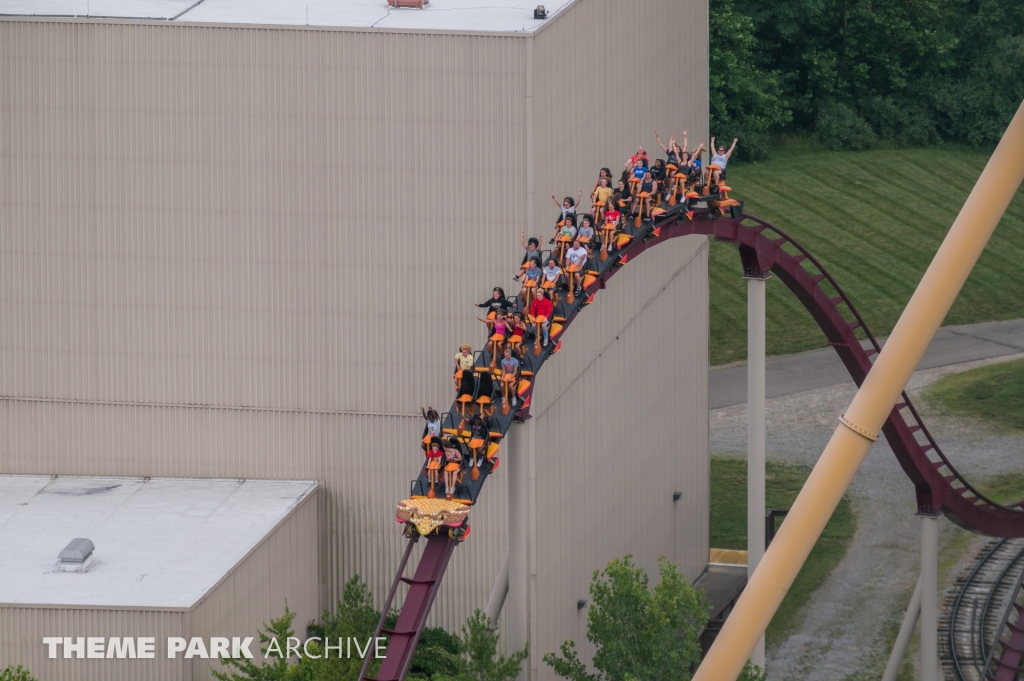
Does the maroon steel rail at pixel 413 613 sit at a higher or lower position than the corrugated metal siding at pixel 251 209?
lower

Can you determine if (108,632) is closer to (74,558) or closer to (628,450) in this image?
(74,558)

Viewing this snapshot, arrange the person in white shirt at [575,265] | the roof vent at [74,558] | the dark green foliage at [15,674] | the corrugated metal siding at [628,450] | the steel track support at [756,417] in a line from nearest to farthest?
the dark green foliage at [15,674]
the roof vent at [74,558]
the person in white shirt at [575,265]
the corrugated metal siding at [628,450]
the steel track support at [756,417]

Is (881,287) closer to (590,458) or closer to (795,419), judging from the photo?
(795,419)

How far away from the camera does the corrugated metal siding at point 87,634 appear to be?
33125 mm

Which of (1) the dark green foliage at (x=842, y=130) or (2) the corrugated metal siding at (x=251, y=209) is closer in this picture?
(2) the corrugated metal siding at (x=251, y=209)

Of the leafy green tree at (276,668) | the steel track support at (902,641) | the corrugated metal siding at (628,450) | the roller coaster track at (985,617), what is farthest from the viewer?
the roller coaster track at (985,617)

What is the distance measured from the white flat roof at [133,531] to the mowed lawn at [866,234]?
31.0m

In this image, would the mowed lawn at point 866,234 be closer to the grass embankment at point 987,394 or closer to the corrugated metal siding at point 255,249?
the grass embankment at point 987,394

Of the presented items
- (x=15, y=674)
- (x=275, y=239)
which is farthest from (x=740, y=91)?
(x=15, y=674)

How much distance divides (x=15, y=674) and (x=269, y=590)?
5657mm

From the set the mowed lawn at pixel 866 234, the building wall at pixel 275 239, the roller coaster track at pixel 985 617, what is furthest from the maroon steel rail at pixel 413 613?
the mowed lawn at pixel 866 234

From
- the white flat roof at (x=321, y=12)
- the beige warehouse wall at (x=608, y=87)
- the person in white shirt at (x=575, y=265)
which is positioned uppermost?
the white flat roof at (x=321, y=12)

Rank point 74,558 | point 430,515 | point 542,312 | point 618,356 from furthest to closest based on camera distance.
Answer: point 618,356
point 74,558
point 542,312
point 430,515

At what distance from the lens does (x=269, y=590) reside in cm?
3675
